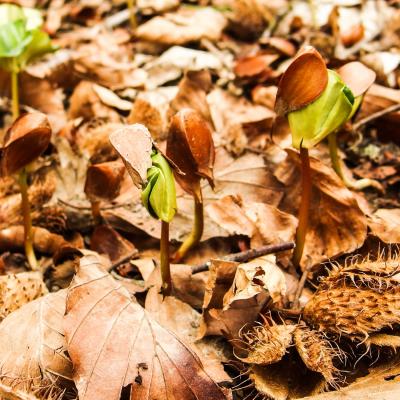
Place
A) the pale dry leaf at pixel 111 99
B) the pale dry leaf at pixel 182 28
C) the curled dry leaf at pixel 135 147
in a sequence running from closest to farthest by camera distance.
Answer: the curled dry leaf at pixel 135 147 < the pale dry leaf at pixel 111 99 < the pale dry leaf at pixel 182 28

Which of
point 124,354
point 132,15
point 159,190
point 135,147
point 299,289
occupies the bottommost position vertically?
point 299,289

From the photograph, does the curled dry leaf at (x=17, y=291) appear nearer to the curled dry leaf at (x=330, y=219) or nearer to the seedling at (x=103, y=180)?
the seedling at (x=103, y=180)

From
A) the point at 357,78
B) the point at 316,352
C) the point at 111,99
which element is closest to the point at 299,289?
the point at 316,352

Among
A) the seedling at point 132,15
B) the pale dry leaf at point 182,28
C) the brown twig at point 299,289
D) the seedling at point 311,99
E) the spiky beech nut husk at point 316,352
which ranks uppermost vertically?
the seedling at point 311,99

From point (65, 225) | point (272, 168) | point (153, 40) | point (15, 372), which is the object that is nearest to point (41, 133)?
point (65, 225)

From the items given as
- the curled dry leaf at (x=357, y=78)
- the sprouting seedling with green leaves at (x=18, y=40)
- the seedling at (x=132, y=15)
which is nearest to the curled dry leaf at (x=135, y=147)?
the curled dry leaf at (x=357, y=78)

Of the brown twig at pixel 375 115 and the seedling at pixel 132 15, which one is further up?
the seedling at pixel 132 15

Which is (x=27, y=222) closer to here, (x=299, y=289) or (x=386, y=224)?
(x=299, y=289)

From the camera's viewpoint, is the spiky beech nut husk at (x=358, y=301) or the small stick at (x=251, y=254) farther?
the small stick at (x=251, y=254)
